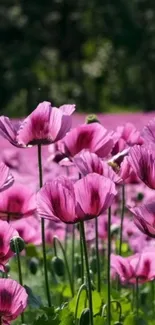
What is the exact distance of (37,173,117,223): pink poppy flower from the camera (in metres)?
1.55

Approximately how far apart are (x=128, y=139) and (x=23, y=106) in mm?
24394

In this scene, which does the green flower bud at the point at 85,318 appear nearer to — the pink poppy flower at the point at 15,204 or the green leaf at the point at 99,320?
the green leaf at the point at 99,320

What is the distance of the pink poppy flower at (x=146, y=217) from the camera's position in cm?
155

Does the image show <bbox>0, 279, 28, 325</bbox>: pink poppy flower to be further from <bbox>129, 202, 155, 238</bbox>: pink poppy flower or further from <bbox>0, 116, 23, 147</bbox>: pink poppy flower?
<bbox>0, 116, 23, 147</bbox>: pink poppy flower

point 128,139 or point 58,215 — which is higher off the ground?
point 128,139

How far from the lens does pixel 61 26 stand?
24.3 metres

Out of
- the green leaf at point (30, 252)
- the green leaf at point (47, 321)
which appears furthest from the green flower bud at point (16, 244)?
the green leaf at point (30, 252)

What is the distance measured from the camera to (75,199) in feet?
5.12

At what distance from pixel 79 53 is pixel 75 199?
2477 centimetres

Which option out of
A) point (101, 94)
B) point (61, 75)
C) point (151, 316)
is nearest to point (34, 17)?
point (61, 75)

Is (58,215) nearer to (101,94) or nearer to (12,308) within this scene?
(12,308)

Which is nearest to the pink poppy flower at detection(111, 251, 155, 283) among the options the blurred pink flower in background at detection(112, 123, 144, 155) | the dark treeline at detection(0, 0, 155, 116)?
the blurred pink flower in background at detection(112, 123, 144, 155)

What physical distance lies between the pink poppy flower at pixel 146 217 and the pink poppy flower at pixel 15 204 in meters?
0.36

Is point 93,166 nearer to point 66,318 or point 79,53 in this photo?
point 66,318
